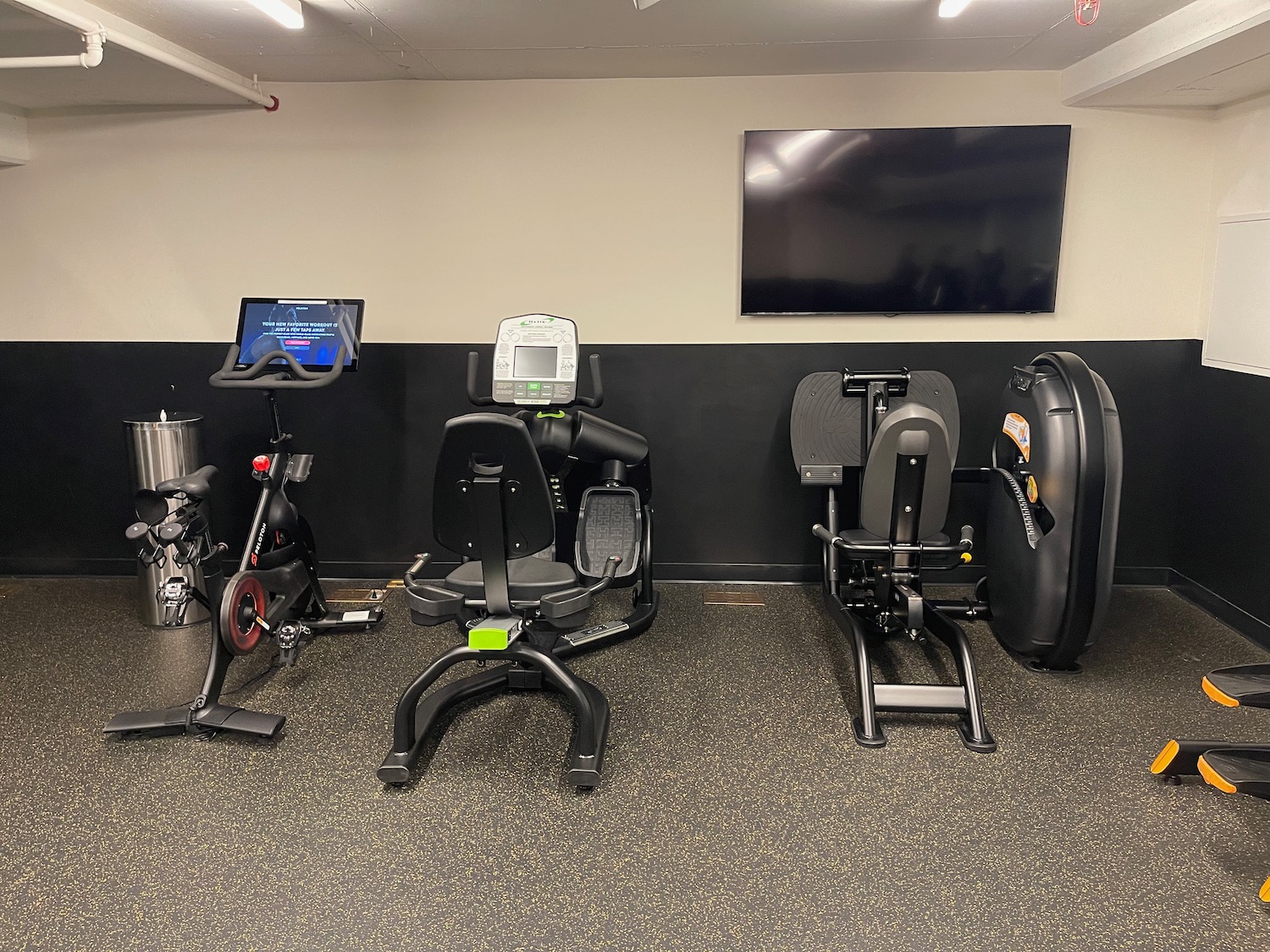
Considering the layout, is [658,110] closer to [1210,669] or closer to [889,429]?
[889,429]

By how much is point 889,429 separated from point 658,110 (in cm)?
202

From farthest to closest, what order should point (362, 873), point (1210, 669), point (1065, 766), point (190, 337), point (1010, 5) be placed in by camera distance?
point (190, 337) < point (1210, 669) < point (1010, 5) < point (1065, 766) < point (362, 873)

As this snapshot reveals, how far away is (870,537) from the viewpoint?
123 inches

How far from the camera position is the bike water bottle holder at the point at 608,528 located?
372cm

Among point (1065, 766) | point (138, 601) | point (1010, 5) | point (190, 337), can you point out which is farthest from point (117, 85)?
point (1065, 766)

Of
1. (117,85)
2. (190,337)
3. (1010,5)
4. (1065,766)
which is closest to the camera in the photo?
(1065,766)

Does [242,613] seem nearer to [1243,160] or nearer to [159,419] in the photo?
[159,419]

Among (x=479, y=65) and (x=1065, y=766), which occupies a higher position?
(x=479, y=65)

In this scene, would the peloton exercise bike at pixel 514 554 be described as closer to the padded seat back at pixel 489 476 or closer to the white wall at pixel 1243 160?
A: the padded seat back at pixel 489 476

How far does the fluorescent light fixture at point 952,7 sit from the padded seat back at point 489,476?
159 cm

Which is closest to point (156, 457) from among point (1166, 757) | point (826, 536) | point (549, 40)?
point (549, 40)

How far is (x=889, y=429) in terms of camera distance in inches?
109

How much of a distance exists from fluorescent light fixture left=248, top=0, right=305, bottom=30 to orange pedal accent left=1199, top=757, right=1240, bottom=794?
3.55 m

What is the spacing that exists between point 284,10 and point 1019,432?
9.75ft
